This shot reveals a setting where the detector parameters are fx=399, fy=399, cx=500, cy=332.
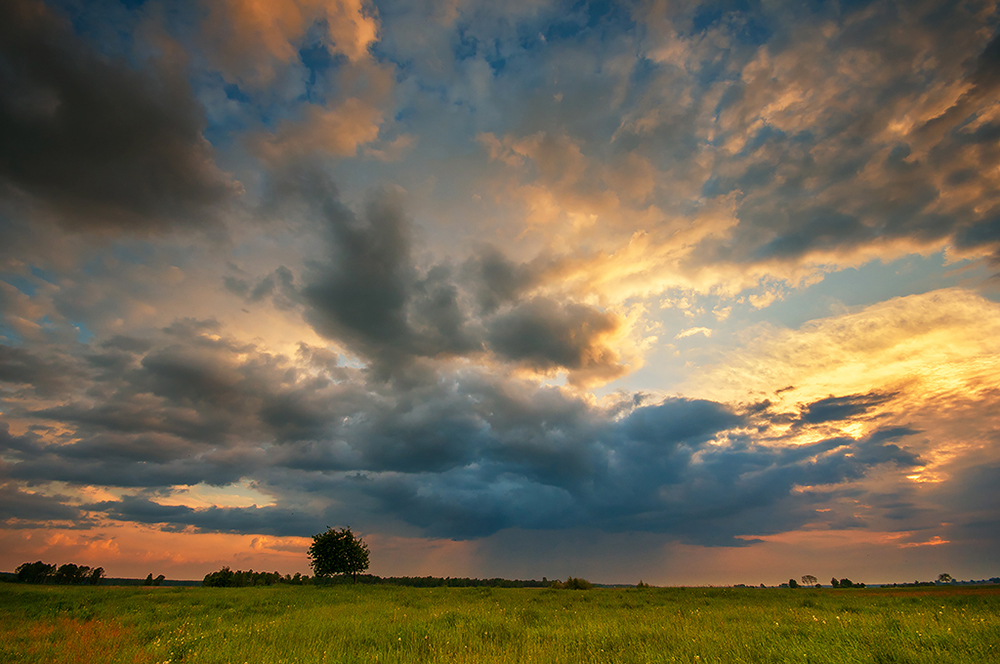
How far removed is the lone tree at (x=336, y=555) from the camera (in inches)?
2739

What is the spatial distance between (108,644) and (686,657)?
18530mm

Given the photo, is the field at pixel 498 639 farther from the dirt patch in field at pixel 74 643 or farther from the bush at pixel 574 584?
the bush at pixel 574 584

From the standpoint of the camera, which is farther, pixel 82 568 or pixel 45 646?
pixel 82 568

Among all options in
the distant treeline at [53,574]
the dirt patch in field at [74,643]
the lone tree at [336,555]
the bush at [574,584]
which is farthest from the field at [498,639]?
the distant treeline at [53,574]

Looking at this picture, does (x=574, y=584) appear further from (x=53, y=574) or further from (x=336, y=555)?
(x=53, y=574)

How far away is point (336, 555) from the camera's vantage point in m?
70.2

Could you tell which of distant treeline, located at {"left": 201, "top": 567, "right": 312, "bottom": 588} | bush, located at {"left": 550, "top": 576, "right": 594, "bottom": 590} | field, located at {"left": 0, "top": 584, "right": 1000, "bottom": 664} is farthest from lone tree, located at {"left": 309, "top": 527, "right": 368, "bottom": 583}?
field, located at {"left": 0, "top": 584, "right": 1000, "bottom": 664}

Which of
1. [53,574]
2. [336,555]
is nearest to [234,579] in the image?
[336,555]

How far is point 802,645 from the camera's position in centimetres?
980

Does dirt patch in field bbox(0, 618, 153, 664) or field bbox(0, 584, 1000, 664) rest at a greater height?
field bbox(0, 584, 1000, 664)

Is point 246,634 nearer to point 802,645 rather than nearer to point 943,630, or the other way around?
point 802,645

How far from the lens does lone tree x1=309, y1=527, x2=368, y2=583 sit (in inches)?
2739

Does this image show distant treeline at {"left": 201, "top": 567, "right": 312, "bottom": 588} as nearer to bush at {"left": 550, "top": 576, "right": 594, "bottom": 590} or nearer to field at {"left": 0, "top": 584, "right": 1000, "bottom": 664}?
bush at {"left": 550, "top": 576, "right": 594, "bottom": 590}

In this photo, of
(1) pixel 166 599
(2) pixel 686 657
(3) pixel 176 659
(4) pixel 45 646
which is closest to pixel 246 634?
(3) pixel 176 659
